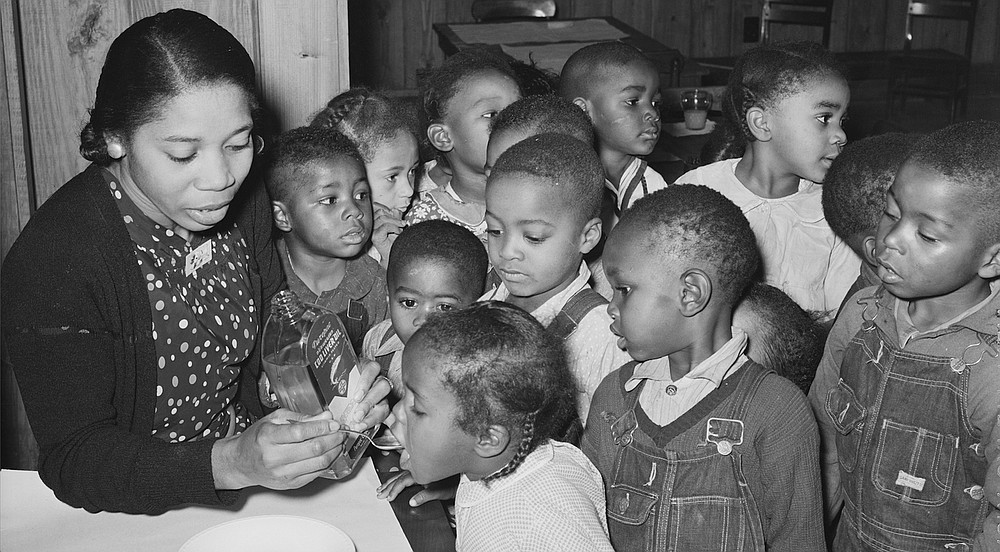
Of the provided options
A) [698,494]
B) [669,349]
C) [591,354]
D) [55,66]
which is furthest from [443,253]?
[55,66]

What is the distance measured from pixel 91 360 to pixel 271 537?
1.62 feet

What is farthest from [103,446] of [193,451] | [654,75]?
[654,75]

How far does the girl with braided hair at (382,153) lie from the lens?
2.94 metres

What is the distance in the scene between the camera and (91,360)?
1806mm

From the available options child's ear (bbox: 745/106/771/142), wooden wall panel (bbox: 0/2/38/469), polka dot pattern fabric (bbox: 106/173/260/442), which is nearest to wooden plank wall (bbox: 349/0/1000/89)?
child's ear (bbox: 745/106/771/142)

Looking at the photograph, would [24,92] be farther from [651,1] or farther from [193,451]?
[651,1]

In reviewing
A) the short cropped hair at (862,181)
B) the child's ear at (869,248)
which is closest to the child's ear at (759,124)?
the short cropped hair at (862,181)

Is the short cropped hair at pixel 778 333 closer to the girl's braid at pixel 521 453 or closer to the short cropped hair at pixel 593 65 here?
the girl's braid at pixel 521 453

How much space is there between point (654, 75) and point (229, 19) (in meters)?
1.71

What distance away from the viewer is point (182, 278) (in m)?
2.01

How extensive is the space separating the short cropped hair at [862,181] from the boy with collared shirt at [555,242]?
785mm

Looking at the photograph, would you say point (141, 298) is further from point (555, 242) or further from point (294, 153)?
point (555, 242)

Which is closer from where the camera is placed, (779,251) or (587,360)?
(587,360)

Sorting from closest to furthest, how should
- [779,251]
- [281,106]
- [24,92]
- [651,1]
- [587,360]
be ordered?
1. [587,360]
2. [24,92]
3. [281,106]
4. [779,251]
5. [651,1]
